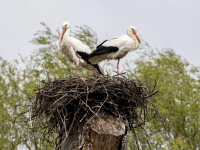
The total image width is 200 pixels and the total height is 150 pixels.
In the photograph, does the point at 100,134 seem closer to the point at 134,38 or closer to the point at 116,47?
the point at 116,47

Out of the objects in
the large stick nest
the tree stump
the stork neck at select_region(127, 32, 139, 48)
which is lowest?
the tree stump

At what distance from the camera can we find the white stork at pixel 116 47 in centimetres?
888

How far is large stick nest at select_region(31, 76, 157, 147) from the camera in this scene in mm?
6086

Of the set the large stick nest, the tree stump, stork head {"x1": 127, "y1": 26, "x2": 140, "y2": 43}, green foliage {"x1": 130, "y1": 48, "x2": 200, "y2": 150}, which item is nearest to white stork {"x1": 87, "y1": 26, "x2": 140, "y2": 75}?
stork head {"x1": 127, "y1": 26, "x2": 140, "y2": 43}

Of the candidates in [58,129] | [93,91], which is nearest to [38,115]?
[58,129]

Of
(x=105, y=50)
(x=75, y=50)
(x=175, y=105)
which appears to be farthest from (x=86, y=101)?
(x=175, y=105)

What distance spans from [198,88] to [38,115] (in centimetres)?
1196

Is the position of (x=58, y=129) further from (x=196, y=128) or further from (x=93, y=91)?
(x=196, y=128)

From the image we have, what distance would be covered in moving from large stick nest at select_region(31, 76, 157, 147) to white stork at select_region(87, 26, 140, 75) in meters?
2.27

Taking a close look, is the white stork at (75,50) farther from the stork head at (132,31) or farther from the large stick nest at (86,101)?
the large stick nest at (86,101)

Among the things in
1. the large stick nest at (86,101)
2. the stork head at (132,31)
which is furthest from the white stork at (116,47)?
the large stick nest at (86,101)

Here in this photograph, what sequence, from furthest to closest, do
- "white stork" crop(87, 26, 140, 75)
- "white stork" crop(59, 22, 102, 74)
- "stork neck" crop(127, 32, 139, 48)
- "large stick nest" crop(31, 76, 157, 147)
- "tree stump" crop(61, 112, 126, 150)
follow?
1. "white stork" crop(59, 22, 102, 74)
2. "stork neck" crop(127, 32, 139, 48)
3. "white stork" crop(87, 26, 140, 75)
4. "large stick nest" crop(31, 76, 157, 147)
5. "tree stump" crop(61, 112, 126, 150)

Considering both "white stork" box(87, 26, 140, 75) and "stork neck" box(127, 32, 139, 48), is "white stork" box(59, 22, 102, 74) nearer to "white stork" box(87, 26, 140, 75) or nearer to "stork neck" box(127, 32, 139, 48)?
"white stork" box(87, 26, 140, 75)

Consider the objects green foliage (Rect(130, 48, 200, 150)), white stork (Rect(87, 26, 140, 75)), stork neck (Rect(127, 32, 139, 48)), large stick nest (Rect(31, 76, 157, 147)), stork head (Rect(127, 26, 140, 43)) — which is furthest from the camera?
green foliage (Rect(130, 48, 200, 150))
